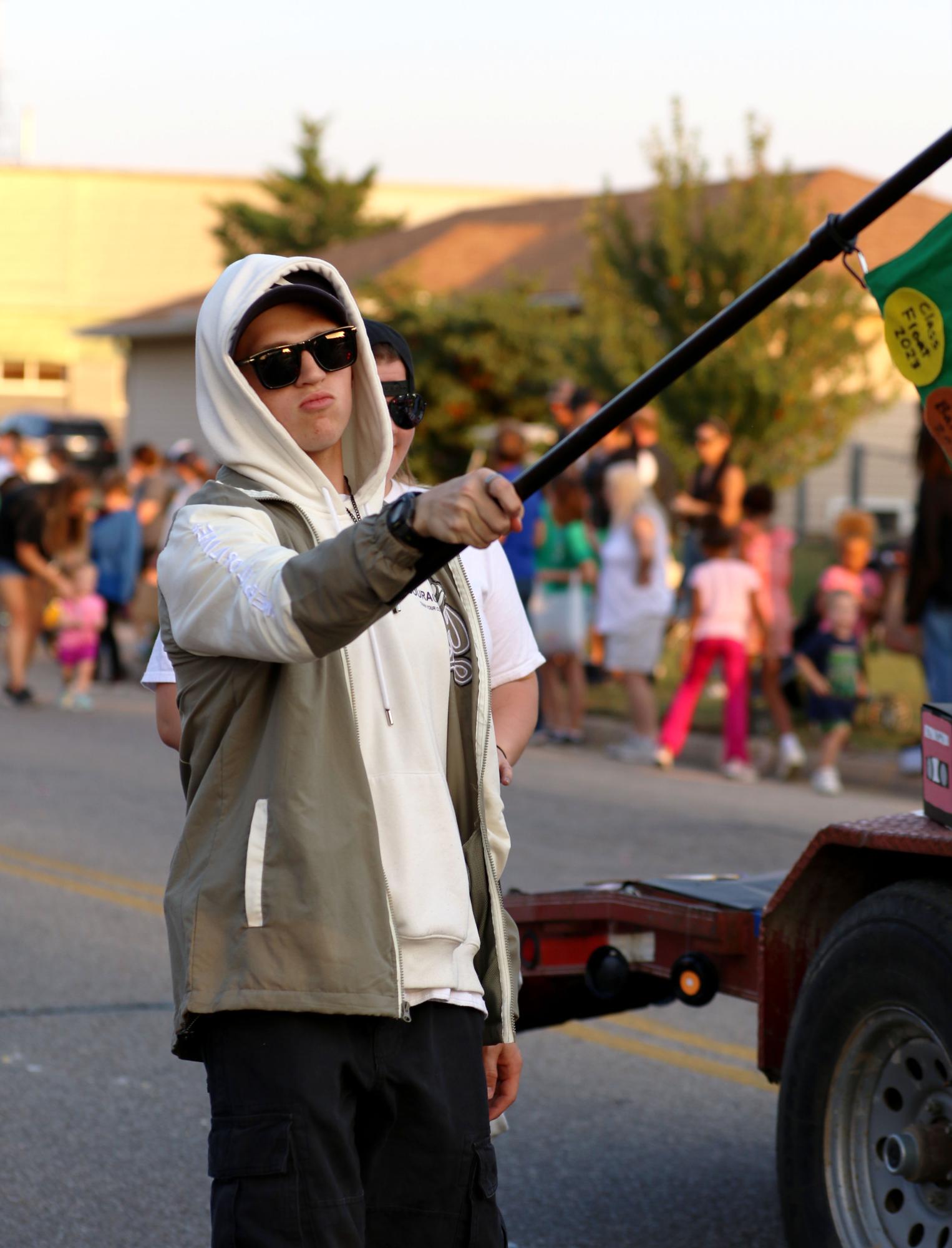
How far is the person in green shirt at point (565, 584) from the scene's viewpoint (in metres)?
13.0

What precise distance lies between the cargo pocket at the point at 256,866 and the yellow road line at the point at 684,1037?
129 inches

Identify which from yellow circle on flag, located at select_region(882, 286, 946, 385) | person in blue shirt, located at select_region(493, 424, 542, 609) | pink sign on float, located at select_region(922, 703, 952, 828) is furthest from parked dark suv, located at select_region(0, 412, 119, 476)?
yellow circle on flag, located at select_region(882, 286, 946, 385)

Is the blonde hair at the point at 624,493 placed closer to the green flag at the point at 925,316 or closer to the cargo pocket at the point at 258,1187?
the green flag at the point at 925,316

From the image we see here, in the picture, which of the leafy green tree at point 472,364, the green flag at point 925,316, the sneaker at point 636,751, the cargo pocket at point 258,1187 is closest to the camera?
the cargo pocket at point 258,1187

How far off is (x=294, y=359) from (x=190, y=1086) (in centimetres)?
307

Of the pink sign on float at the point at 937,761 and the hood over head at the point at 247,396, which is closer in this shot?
the hood over head at the point at 247,396

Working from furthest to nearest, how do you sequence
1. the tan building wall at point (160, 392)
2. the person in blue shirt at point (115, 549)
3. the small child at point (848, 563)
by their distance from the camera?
the tan building wall at point (160, 392) < the person in blue shirt at point (115, 549) < the small child at point (848, 563)

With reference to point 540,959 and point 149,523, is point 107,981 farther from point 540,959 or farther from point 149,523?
point 149,523

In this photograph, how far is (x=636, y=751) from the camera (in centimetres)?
1255

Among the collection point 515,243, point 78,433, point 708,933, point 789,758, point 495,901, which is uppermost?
point 515,243

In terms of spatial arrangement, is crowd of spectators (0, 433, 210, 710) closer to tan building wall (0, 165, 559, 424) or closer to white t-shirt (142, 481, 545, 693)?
white t-shirt (142, 481, 545, 693)

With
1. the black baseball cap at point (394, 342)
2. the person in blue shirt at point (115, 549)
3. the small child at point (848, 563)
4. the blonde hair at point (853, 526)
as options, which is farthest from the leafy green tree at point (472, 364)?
the black baseball cap at point (394, 342)

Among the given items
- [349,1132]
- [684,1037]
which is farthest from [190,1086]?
[349,1132]

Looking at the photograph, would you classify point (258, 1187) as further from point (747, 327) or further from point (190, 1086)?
point (747, 327)
